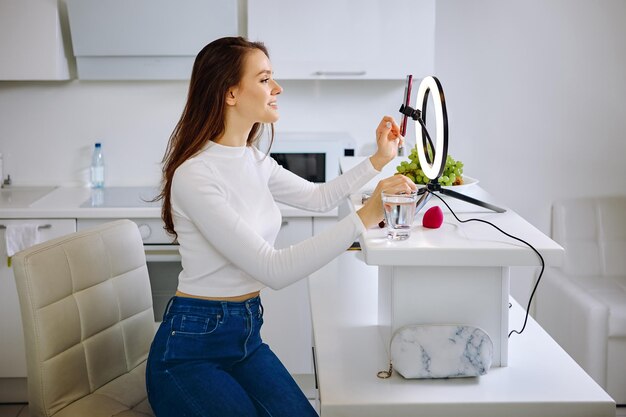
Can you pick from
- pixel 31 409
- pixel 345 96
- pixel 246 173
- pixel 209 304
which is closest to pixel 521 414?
pixel 209 304

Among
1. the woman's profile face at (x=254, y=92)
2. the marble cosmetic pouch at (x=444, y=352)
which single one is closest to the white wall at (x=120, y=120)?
the woman's profile face at (x=254, y=92)

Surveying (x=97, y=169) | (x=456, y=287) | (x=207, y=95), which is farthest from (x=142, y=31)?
(x=456, y=287)

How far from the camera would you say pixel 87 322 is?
1.92m

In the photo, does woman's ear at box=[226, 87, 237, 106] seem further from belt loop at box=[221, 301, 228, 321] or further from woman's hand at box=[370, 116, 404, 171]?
belt loop at box=[221, 301, 228, 321]

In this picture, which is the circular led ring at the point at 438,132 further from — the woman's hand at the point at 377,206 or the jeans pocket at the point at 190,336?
the jeans pocket at the point at 190,336

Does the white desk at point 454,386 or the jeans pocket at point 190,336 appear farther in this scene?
the jeans pocket at point 190,336

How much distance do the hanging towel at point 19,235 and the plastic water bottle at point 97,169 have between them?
1.75 feet

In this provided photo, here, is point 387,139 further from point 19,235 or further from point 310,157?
point 19,235

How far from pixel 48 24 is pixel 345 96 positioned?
4.47ft

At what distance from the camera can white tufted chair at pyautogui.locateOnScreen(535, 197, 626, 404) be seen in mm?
3105

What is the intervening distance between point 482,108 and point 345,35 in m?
0.83

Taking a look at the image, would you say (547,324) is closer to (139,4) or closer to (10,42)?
(139,4)

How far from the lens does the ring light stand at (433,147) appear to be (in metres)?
1.65

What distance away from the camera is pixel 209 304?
69.5 inches
